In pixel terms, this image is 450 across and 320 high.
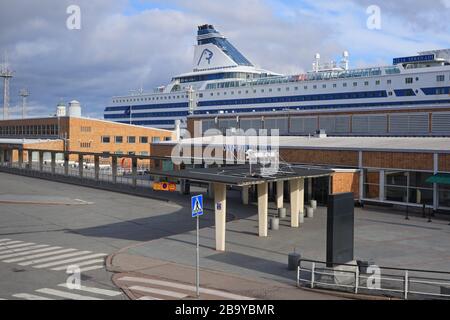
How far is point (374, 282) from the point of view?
508 inches

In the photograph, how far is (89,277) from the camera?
14016 mm

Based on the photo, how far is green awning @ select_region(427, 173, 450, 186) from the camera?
2450 centimetres

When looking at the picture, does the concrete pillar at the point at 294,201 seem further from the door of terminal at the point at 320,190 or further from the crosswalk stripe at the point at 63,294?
the crosswalk stripe at the point at 63,294

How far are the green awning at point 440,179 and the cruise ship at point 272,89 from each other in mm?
12111

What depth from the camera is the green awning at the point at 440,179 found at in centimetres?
2450

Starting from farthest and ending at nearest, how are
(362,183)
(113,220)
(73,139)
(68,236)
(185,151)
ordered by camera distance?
(73,139), (185,151), (362,183), (113,220), (68,236)

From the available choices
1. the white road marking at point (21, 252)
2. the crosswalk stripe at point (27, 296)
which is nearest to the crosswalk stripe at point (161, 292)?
the crosswalk stripe at point (27, 296)

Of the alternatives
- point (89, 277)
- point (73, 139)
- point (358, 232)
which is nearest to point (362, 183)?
point (358, 232)

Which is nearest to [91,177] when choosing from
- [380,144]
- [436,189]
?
[380,144]

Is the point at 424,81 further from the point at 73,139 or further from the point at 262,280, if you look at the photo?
the point at 262,280

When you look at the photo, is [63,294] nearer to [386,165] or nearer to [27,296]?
[27,296]

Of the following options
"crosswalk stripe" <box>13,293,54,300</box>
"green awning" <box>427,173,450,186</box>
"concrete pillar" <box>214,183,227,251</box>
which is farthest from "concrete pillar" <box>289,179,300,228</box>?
"crosswalk stripe" <box>13,293,54,300</box>

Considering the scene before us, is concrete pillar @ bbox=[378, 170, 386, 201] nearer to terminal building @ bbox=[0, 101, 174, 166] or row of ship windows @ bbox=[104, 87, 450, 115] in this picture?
row of ship windows @ bbox=[104, 87, 450, 115]
